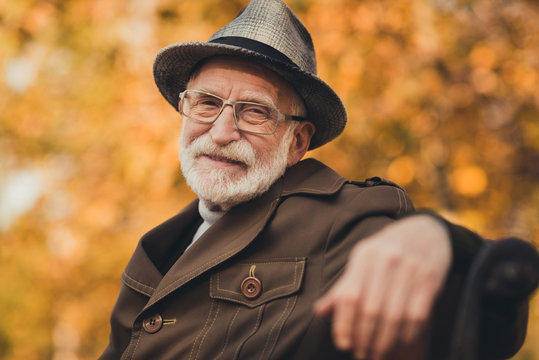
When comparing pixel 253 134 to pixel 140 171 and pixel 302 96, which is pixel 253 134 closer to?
pixel 302 96

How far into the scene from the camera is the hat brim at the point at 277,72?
92.0 inches

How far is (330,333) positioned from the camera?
1784 mm

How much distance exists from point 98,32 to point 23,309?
6860mm

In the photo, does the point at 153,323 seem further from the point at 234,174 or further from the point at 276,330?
the point at 234,174

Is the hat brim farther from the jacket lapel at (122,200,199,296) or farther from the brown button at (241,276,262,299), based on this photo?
the brown button at (241,276,262,299)

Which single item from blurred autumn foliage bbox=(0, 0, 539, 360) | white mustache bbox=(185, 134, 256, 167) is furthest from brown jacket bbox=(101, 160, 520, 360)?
blurred autumn foliage bbox=(0, 0, 539, 360)

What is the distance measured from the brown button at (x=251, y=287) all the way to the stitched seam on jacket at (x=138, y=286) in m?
0.53

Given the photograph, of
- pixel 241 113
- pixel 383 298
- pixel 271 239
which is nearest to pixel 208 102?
pixel 241 113

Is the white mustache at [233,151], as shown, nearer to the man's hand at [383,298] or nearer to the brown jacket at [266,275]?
the brown jacket at [266,275]

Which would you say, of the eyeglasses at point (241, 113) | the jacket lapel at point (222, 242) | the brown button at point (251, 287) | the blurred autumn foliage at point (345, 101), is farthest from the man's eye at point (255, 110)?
the blurred autumn foliage at point (345, 101)

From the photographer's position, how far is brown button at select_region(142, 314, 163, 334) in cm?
211

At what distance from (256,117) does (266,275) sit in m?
0.78

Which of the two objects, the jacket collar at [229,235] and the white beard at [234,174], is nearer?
the jacket collar at [229,235]

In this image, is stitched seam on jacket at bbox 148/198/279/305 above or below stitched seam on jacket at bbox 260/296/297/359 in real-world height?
above
